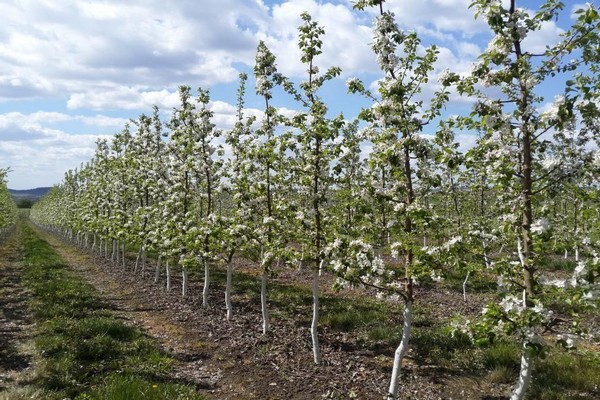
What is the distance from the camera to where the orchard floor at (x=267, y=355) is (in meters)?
10.1

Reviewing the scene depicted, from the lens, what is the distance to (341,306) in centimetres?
1716

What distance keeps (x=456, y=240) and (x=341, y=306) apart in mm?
11084

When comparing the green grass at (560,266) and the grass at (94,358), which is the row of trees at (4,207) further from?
the green grass at (560,266)

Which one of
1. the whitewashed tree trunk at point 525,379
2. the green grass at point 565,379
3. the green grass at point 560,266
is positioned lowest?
the green grass at point 565,379

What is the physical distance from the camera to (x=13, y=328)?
13.9m

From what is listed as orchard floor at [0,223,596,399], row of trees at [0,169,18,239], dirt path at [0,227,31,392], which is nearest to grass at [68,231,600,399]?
orchard floor at [0,223,596,399]

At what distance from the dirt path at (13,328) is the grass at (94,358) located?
39cm

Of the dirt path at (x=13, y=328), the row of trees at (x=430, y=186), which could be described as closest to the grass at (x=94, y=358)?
the dirt path at (x=13, y=328)

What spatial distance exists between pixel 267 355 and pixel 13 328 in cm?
821

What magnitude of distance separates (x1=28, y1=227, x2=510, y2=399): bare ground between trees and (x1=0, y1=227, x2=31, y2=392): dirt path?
1.08 metres

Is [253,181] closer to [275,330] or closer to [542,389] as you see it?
[275,330]

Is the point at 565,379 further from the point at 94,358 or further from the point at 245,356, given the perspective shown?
the point at 94,358

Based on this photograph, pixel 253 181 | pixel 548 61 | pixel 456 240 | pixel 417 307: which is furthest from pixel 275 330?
pixel 548 61

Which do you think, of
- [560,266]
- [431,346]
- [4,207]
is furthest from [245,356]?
[4,207]
